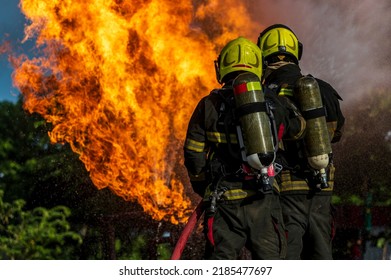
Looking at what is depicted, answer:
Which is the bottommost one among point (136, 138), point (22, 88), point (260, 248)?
point (260, 248)

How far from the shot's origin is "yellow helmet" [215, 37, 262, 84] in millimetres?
4418

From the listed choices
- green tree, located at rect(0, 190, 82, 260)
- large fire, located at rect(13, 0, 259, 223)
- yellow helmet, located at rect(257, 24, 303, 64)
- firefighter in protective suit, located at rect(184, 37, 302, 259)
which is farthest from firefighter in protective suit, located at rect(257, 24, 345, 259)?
green tree, located at rect(0, 190, 82, 260)

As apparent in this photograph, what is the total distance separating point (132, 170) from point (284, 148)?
4467mm

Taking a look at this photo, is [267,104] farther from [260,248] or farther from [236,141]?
[260,248]

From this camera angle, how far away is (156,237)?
885 centimetres

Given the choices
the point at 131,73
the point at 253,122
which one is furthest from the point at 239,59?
the point at 131,73

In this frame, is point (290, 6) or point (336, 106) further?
point (290, 6)

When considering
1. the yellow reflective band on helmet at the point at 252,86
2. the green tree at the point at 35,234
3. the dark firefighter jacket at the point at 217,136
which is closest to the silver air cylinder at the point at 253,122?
the yellow reflective band on helmet at the point at 252,86

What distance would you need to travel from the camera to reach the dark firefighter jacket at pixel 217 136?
14.0 ft

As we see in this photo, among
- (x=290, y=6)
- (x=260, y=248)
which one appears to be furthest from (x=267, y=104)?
(x=290, y=6)

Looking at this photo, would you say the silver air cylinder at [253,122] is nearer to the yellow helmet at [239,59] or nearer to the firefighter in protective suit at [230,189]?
the firefighter in protective suit at [230,189]

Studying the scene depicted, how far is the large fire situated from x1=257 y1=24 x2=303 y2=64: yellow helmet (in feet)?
11.7

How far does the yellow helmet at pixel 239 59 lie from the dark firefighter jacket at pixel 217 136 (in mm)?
129

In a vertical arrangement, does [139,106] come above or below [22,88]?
below
